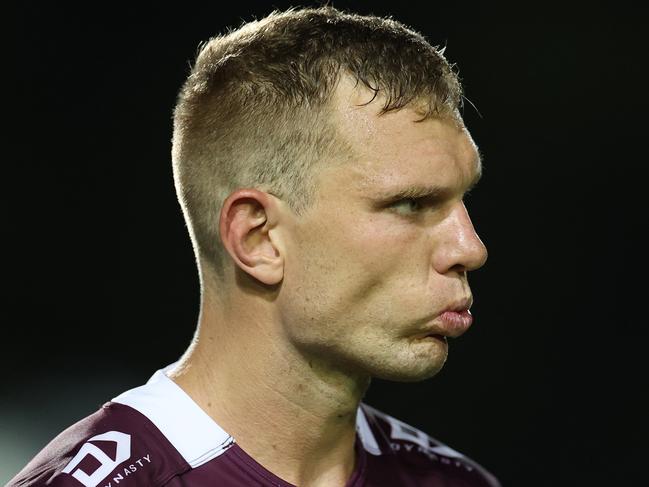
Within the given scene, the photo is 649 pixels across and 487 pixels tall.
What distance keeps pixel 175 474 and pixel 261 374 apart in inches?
9.8

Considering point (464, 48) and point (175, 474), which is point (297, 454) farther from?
point (464, 48)

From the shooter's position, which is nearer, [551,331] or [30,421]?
[30,421]

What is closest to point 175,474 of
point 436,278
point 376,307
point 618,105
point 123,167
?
point 376,307

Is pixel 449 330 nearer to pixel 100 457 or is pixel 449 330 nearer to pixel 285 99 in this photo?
pixel 285 99

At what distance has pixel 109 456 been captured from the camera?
188 cm

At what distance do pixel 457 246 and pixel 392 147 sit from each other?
0.74 ft

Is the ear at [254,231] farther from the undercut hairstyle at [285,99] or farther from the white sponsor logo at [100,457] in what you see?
the white sponsor logo at [100,457]

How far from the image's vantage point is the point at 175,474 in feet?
6.26

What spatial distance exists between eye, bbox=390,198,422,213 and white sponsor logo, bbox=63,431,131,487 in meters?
0.67

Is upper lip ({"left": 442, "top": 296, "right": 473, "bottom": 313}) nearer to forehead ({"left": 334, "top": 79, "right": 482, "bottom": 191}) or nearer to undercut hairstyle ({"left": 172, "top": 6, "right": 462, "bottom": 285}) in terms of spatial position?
forehead ({"left": 334, "top": 79, "right": 482, "bottom": 191})

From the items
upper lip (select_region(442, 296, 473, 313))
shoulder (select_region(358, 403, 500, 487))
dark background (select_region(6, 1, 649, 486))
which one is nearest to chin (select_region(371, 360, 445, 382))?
upper lip (select_region(442, 296, 473, 313))

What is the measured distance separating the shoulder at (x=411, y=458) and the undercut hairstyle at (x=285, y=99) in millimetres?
596

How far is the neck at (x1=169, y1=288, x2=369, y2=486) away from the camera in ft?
6.46

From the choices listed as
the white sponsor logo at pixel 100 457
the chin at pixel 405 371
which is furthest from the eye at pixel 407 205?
the white sponsor logo at pixel 100 457
